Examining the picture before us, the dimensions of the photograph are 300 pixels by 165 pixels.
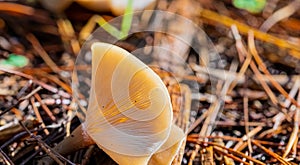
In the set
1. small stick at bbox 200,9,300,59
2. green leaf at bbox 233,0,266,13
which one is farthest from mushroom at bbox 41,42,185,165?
green leaf at bbox 233,0,266,13

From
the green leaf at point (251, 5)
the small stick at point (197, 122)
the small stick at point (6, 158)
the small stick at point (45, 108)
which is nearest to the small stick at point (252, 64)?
the green leaf at point (251, 5)

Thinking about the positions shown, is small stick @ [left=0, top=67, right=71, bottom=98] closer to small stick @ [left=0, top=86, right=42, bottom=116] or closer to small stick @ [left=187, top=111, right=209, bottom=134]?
small stick @ [left=0, top=86, right=42, bottom=116]

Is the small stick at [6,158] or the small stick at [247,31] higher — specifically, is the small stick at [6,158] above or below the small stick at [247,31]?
below

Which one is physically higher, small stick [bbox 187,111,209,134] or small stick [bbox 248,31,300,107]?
small stick [bbox 248,31,300,107]

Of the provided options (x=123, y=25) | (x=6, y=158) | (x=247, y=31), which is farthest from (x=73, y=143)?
(x=247, y=31)

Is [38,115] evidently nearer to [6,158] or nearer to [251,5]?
[6,158]

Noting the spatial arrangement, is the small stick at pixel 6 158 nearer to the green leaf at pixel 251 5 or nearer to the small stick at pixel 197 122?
the small stick at pixel 197 122
